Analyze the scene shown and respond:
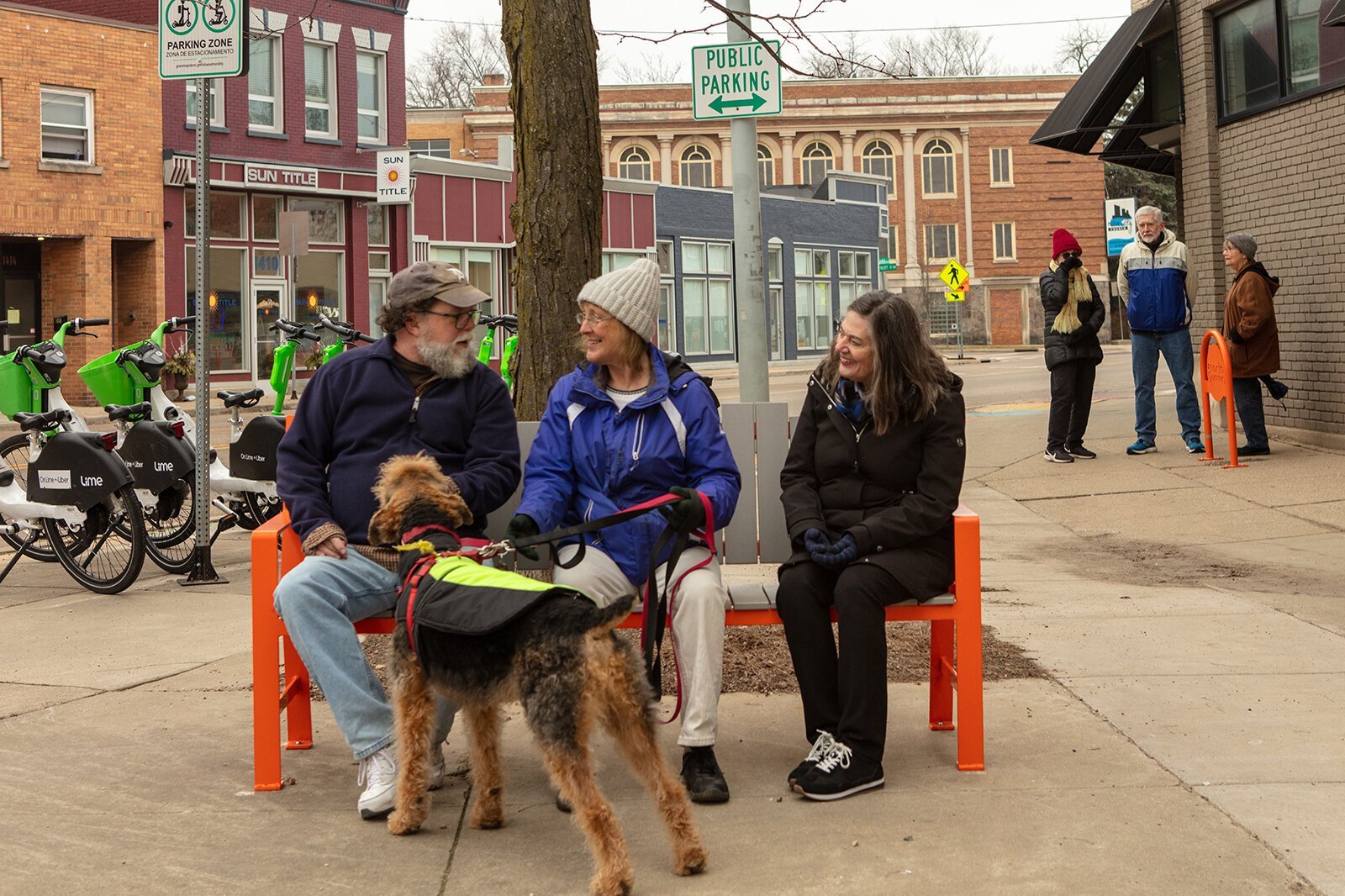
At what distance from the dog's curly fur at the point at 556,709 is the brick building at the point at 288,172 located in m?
26.1

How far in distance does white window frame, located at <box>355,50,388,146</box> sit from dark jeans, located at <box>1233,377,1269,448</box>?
84.5ft

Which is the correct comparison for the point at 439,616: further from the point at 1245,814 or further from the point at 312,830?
the point at 1245,814

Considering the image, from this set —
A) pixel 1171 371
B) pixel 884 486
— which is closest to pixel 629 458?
pixel 884 486

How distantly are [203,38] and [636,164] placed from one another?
6372 cm

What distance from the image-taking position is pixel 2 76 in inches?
1100

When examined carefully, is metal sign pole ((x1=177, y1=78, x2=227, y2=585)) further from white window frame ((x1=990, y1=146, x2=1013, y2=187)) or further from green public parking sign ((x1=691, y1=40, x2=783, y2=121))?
white window frame ((x1=990, y1=146, x2=1013, y2=187))

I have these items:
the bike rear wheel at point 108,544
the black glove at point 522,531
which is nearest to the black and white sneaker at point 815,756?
the black glove at point 522,531

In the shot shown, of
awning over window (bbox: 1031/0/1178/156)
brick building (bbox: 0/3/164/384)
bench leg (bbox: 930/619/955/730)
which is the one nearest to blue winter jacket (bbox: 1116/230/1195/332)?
awning over window (bbox: 1031/0/1178/156)

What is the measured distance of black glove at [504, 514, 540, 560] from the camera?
4.48 m

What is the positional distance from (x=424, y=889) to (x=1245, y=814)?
2.26m

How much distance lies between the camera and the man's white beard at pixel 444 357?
493 centimetres

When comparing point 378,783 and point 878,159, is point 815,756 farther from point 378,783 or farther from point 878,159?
point 878,159

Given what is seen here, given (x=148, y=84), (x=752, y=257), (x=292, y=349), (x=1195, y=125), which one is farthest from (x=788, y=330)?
(x=752, y=257)

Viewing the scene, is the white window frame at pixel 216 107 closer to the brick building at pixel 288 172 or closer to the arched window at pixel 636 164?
the brick building at pixel 288 172
